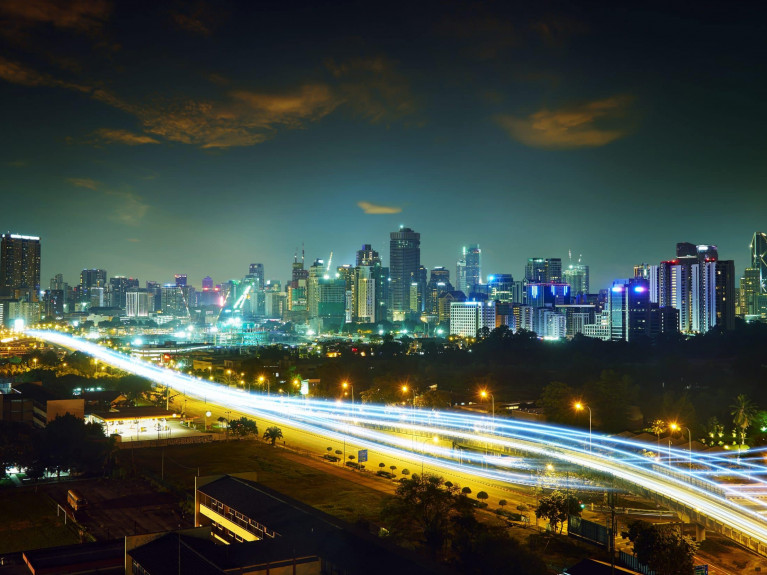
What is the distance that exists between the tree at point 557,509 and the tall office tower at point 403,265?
154 m

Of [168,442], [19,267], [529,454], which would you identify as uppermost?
[19,267]

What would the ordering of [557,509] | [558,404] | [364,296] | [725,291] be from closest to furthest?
1. [557,509]
2. [558,404]
3. [725,291]
4. [364,296]

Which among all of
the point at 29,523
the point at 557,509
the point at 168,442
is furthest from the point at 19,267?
the point at 557,509

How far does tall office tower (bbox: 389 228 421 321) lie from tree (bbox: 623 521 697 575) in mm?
157276

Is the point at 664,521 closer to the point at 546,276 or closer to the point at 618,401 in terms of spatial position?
the point at 618,401

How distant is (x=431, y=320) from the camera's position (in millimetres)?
147125

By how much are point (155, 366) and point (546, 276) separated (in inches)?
4497

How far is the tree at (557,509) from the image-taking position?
59.2 feet

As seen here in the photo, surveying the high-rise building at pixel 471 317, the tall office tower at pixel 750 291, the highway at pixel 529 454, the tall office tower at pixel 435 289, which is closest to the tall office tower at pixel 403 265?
the tall office tower at pixel 435 289

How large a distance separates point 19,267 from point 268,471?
155 metres

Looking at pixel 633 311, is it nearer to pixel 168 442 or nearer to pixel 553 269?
pixel 168 442

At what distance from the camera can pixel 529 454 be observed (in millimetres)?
26750

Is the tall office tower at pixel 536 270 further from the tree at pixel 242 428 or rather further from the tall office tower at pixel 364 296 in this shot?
the tree at pixel 242 428

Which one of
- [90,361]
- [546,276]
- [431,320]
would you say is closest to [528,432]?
[90,361]
